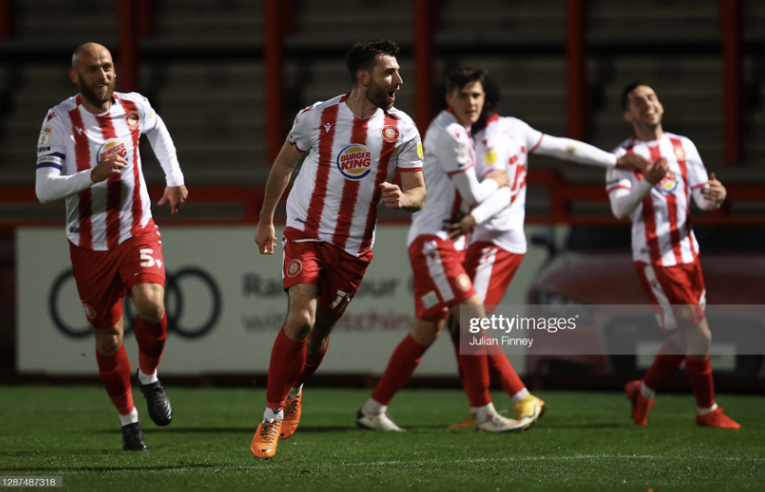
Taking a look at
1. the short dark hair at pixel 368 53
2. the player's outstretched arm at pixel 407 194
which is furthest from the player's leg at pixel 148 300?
the short dark hair at pixel 368 53

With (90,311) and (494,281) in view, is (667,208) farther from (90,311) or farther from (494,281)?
(90,311)

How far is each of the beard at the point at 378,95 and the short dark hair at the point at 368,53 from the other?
76 mm

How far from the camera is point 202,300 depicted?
788cm

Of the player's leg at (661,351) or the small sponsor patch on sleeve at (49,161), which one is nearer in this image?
the small sponsor patch on sleeve at (49,161)

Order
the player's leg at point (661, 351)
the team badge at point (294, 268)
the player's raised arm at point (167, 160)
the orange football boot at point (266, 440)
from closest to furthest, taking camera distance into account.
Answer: the orange football boot at point (266, 440), the team badge at point (294, 268), the player's raised arm at point (167, 160), the player's leg at point (661, 351)

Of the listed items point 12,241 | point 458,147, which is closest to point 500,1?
point 12,241

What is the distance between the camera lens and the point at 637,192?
561 cm

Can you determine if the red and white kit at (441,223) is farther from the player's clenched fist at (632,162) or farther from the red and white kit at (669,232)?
the red and white kit at (669,232)

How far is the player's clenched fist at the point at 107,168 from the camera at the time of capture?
173 inches

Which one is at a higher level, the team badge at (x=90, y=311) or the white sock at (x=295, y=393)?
the team badge at (x=90, y=311)

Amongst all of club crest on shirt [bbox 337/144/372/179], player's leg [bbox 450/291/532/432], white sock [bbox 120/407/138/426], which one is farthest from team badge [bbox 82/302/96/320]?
player's leg [bbox 450/291/532/432]

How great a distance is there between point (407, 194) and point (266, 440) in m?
1.16

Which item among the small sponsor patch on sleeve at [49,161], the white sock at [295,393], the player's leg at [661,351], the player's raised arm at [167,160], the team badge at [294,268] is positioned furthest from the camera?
the player's leg at [661,351]

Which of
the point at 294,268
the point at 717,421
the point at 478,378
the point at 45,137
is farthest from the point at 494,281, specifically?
the point at 45,137
